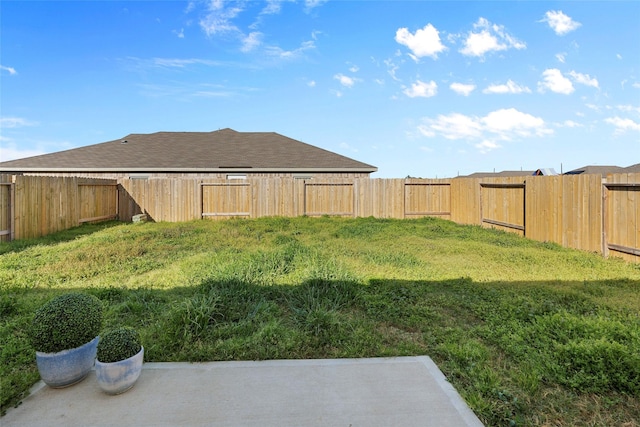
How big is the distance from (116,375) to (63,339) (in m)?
0.54

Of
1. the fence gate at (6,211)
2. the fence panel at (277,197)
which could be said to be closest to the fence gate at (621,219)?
the fence panel at (277,197)

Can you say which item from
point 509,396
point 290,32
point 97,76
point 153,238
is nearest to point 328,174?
point 290,32

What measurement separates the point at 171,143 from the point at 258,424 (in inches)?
713

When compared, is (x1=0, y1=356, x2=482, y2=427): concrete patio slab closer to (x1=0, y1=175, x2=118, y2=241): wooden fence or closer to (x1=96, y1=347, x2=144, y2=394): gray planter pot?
(x1=96, y1=347, x2=144, y2=394): gray planter pot

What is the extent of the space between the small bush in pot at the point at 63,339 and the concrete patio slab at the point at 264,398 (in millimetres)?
117

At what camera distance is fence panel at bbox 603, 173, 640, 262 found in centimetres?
590

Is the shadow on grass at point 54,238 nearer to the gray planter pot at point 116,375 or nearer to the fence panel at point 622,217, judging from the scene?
the gray planter pot at point 116,375

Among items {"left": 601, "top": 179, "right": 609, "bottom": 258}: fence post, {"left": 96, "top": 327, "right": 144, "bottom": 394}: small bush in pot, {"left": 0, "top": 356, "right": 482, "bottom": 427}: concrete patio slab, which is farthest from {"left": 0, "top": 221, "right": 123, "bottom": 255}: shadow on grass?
{"left": 601, "top": 179, "right": 609, "bottom": 258}: fence post

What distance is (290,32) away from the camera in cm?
1050

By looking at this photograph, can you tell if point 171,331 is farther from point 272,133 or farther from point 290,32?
point 272,133

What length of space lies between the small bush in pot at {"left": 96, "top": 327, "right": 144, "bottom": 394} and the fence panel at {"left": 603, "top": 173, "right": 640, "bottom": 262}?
8250mm

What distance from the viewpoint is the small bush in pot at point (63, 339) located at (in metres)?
2.31

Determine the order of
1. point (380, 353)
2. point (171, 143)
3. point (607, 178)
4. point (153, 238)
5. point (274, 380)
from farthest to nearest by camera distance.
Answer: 1. point (171, 143)
2. point (153, 238)
3. point (607, 178)
4. point (380, 353)
5. point (274, 380)

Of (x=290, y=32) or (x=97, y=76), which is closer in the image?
(x=290, y=32)
